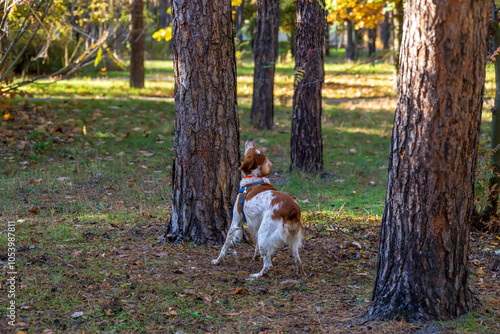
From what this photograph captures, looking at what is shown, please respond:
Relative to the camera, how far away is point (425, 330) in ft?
→ 10.8

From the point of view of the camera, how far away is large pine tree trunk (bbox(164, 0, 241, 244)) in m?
4.97

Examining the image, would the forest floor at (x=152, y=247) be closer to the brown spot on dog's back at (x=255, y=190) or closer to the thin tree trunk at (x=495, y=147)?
the thin tree trunk at (x=495, y=147)

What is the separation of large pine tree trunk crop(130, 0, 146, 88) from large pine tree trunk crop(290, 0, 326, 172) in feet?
26.6

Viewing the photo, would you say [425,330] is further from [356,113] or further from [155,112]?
[356,113]

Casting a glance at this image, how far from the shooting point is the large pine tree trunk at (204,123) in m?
4.97

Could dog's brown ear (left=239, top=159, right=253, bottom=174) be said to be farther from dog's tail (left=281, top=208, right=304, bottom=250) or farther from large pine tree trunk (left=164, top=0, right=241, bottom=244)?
dog's tail (left=281, top=208, right=304, bottom=250)

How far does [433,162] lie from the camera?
3254 mm

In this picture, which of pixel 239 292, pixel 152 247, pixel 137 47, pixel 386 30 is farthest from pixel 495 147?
pixel 386 30

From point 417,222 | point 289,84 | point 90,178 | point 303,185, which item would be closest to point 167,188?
point 90,178

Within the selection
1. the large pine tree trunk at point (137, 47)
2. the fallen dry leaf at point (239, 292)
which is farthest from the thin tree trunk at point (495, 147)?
the large pine tree trunk at point (137, 47)

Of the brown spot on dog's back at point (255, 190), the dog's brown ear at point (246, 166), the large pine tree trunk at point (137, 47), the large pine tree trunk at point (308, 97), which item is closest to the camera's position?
the brown spot on dog's back at point (255, 190)

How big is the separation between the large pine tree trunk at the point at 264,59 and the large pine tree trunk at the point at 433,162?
28.0 ft

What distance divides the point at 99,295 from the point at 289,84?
15.6 metres
